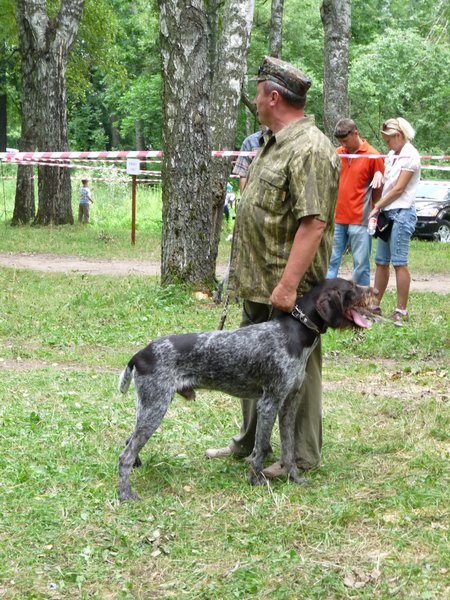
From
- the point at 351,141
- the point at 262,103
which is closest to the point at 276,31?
the point at 351,141

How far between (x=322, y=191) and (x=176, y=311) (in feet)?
18.9

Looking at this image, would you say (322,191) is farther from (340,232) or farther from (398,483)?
(340,232)

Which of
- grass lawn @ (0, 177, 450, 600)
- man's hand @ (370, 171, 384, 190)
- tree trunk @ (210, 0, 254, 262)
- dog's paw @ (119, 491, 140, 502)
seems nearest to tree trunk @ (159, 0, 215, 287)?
man's hand @ (370, 171, 384, 190)

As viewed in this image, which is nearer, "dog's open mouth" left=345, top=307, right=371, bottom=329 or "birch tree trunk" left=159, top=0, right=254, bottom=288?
"dog's open mouth" left=345, top=307, right=371, bottom=329

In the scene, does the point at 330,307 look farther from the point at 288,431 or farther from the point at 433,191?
the point at 433,191

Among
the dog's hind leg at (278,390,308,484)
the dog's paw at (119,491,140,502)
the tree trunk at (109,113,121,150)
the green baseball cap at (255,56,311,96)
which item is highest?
the tree trunk at (109,113,121,150)

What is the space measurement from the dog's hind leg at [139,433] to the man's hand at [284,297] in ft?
2.59

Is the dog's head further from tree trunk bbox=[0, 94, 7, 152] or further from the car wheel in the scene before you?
tree trunk bbox=[0, 94, 7, 152]

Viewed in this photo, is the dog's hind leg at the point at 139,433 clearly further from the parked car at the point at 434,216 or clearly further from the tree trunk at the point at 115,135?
the tree trunk at the point at 115,135

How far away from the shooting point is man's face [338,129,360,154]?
33.4ft

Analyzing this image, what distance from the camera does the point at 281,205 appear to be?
495 centimetres

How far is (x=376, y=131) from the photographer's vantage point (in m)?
40.3

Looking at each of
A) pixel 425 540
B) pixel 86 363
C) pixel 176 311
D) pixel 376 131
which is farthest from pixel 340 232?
pixel 376 131

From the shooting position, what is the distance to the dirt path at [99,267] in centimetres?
1393
